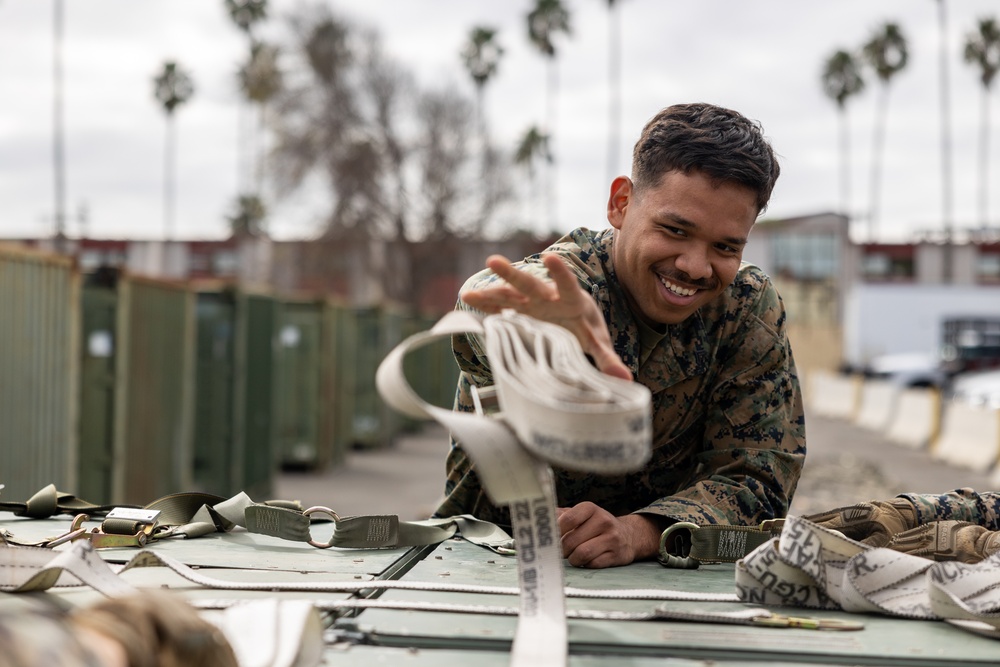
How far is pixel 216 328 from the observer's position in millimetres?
12523

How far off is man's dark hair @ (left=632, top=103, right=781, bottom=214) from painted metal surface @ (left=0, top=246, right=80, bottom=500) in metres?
5.44

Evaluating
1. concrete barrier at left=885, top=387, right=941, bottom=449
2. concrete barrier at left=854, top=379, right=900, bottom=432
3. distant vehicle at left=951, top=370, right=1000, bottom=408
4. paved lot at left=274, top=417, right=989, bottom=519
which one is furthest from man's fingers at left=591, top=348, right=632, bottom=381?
concrete barrier at left=854, top=379, right=900, bottom=432

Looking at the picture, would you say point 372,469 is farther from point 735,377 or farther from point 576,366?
point 576,366

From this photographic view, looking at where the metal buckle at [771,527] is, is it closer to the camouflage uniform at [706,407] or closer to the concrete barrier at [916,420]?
the camouflage uniform at [706,407]

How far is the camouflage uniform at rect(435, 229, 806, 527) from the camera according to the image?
3242 mm

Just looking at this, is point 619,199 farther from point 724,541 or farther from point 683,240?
point 724,541

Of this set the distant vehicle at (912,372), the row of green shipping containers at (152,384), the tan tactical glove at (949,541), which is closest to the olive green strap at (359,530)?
the tan tactical glove at (949,541)

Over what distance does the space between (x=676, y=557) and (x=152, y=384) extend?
8066 millimetres

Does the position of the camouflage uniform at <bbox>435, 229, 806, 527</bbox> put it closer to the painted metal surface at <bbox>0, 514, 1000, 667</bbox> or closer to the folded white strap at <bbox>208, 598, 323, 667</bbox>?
the painted metal surface at <bbox>0, 514, 1000, 667</bbox>

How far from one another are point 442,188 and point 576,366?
41057 millimetres

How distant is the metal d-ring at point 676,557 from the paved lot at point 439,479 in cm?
838

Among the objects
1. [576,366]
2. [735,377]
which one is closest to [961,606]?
[576,366]

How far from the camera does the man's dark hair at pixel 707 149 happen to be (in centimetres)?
296

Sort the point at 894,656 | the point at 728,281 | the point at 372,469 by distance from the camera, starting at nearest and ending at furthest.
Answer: the point at 894,656
the point at 728,281
the point at 372,469
